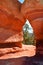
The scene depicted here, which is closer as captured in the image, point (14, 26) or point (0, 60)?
point (0, 60)

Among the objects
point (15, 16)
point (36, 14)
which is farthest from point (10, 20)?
point (36, 14)

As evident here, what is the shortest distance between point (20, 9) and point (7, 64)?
0.29 meters

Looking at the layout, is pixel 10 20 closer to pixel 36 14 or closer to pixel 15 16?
pixel 15 16

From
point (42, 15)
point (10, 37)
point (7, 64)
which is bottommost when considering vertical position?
point (7, 64)

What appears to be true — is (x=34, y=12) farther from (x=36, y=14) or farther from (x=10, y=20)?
(x=10, y=20)

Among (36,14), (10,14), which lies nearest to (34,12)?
(36,14)

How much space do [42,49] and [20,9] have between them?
224 millimetres

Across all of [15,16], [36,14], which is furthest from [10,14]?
[36,14]

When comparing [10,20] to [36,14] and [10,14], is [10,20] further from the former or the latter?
[36,14]

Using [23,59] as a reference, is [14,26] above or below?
above

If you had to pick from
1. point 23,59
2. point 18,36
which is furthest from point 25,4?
point 23,59

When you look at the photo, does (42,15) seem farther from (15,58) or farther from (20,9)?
(15,58)

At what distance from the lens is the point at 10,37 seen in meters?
0.90

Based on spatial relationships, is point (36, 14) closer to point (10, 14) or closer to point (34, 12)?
point (34, 12)
